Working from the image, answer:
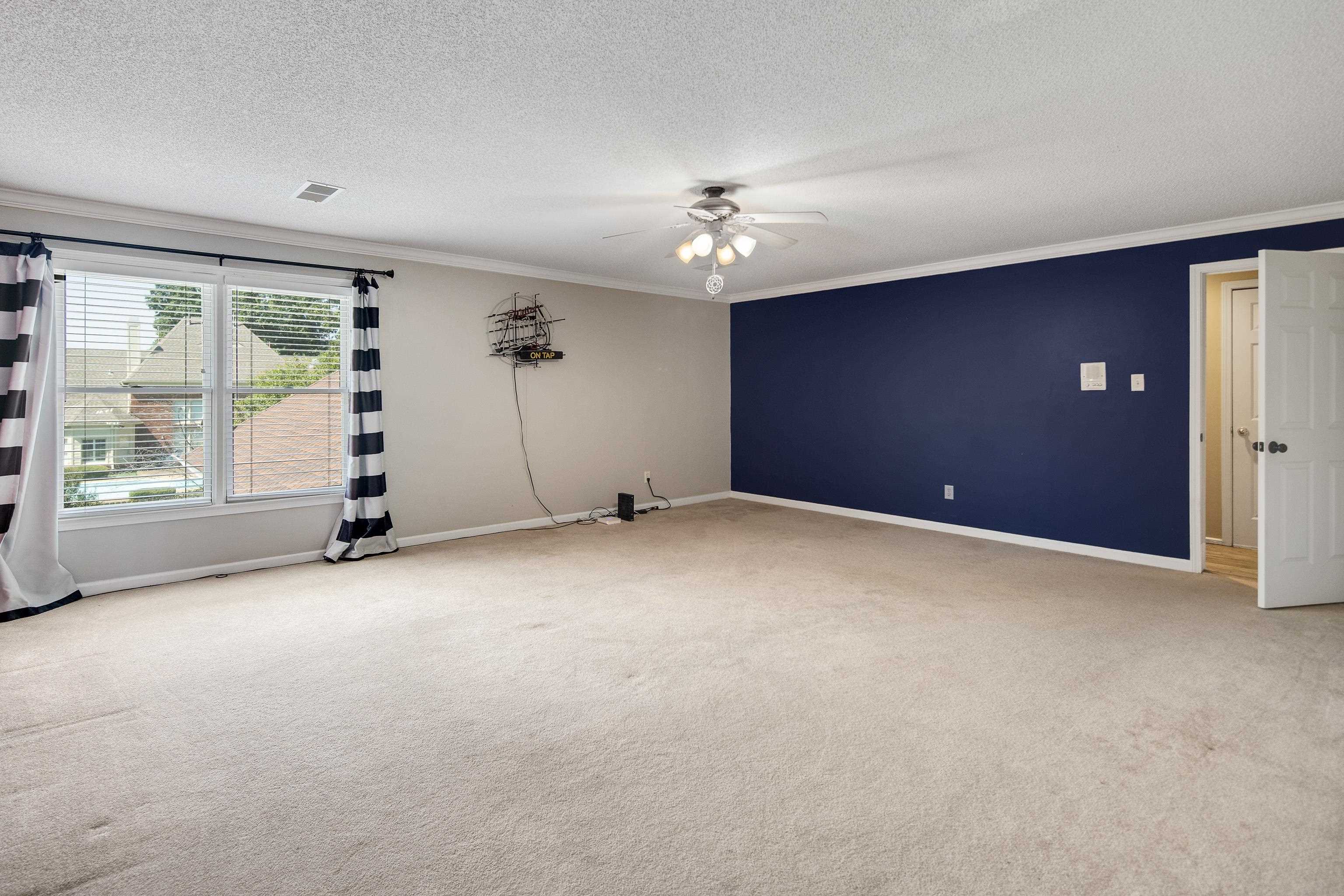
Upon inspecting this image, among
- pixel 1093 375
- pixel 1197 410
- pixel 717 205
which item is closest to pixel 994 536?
pixel 1093 375

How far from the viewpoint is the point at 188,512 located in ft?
15.0

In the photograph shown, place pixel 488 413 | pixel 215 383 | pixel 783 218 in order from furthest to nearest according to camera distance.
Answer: pixel 488 413
pixel 215 383
pixel 783 218

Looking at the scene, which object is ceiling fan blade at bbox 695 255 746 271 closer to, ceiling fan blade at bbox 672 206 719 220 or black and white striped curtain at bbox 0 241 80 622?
ceiling fan blade at bbox 672 206 719 220

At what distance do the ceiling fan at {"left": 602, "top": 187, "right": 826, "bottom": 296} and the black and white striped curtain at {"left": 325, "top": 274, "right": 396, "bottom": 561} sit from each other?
104 inches

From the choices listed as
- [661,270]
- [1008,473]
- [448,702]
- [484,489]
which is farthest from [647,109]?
[1008,473]

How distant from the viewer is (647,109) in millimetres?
2764

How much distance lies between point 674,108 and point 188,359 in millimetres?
3897

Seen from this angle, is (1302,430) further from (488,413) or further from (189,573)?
(189,573)

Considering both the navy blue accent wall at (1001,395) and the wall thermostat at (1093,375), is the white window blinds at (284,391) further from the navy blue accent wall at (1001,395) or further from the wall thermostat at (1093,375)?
the wall thermostat at (1093,375)

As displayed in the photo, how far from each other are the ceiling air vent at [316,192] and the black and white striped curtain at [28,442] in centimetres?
161

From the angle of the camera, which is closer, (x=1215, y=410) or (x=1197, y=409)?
(x=1197, y=409)

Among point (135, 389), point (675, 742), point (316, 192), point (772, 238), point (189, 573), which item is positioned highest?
point (316, 192)

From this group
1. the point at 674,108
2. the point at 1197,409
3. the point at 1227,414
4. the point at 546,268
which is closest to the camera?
the point at 674,108

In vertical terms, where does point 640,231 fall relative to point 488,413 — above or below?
above
